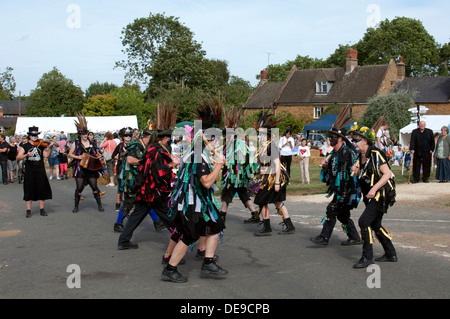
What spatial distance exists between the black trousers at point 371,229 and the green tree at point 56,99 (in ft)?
165

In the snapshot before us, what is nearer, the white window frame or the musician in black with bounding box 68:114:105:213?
the musician in black with bounding box 68:114:105:213

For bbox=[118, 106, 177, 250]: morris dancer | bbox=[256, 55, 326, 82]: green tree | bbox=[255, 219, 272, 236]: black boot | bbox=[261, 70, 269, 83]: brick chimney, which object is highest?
bbox=[256, 55, 326, 82]: green tree

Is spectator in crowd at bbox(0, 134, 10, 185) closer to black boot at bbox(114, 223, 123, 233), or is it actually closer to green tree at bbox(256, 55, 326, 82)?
black boot at bbox(114, 223, 123, 233)

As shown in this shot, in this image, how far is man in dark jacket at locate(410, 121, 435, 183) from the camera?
51.5 feet

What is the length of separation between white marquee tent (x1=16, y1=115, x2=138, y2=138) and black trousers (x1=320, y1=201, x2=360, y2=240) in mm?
27178

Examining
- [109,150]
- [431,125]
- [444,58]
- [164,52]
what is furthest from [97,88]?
[109,150]

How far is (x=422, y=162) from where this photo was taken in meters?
16.0

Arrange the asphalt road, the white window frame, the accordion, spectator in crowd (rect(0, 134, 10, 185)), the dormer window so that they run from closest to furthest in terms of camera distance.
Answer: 1. the asphalt road
2. the accordion
3. spectator in crowd (rect(0, 134, 10, 185))
4. the white window frame
5. the dormer window

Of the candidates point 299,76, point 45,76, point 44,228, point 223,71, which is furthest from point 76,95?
point 44,228

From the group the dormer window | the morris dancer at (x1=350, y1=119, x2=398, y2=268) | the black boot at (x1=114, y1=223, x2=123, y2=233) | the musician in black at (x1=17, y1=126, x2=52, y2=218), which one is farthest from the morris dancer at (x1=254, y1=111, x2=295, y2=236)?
the dormer window

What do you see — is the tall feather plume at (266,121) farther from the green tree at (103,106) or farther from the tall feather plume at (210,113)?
the green tree at (103,106)

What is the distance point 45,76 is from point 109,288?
5933cm

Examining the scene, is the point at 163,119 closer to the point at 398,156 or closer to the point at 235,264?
the point at 235,264
